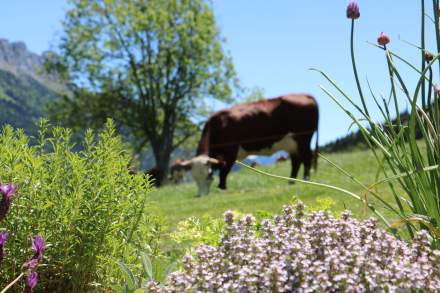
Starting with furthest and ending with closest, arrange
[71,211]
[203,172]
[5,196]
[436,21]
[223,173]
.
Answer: [223,173] < [203,172] < [436,21] < [71,211] < [5,196]

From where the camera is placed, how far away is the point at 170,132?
1826 inches

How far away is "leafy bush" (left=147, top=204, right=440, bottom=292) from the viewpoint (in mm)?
2191

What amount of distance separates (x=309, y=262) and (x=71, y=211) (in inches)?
47.7

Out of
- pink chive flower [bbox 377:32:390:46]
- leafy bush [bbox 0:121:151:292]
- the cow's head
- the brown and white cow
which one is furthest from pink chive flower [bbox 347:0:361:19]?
the brown and white cow

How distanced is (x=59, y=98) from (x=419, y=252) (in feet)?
152

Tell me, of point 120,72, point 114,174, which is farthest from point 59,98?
point 114,174

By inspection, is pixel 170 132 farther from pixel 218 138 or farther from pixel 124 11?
pixel 218 138

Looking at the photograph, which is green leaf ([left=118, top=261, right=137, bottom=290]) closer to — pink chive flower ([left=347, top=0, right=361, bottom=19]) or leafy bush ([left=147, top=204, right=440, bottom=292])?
leafy bush ([left=147, top=204, right=440, bottom=292])

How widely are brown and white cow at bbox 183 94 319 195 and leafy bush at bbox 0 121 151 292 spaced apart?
15227 mm

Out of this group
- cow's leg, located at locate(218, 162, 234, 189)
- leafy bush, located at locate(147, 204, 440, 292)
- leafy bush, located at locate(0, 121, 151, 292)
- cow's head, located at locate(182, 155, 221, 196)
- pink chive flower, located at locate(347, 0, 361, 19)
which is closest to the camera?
leafy bush, located at locate(147, 204, 440, 292)

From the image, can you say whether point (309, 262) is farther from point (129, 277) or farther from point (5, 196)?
point (5, 196)

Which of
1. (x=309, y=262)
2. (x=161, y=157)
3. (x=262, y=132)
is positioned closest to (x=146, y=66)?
(x=161, y=157)

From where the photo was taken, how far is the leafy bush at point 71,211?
2.80m

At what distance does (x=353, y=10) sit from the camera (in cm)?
323
